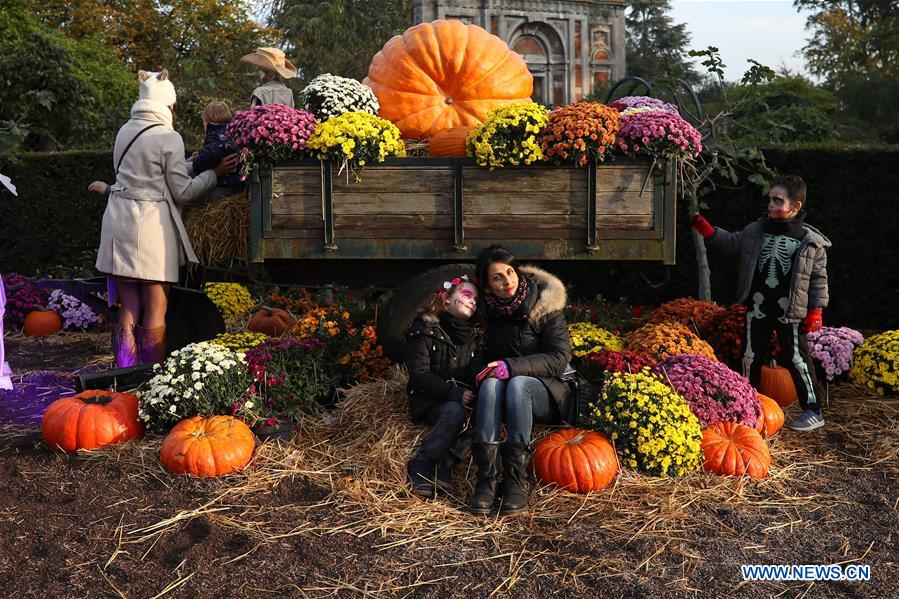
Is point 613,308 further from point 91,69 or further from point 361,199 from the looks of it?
point 91,69

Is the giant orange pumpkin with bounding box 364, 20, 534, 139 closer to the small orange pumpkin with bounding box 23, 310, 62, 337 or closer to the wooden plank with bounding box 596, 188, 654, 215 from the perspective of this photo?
the wooden plank with bounding box 596, 188, 654, 215

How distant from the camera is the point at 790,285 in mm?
4750

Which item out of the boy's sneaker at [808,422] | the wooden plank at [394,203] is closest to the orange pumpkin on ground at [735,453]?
the boy's sneaker at [808,422]

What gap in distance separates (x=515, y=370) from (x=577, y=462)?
50 cm

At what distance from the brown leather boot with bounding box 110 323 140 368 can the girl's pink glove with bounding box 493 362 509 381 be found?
2.62 metres

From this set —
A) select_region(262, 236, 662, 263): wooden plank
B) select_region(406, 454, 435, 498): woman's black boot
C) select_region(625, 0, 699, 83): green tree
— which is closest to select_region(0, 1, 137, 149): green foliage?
select_region(262, 236, 662, 263): wooden plank

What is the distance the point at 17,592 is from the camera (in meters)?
2.91

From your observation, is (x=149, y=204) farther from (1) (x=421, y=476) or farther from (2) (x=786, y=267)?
(2) (x=786, y=267)

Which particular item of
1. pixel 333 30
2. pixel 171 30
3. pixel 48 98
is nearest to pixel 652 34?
pixel 333 30

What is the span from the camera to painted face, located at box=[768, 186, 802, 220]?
4.79m

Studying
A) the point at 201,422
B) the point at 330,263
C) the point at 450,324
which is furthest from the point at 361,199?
the point at 201,422

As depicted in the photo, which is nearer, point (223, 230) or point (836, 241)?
point (223, 230)

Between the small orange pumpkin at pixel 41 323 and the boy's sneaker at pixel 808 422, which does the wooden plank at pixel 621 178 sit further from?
the small orange pumpkin at pixel 41 323

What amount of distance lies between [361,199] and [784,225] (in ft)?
8.01
